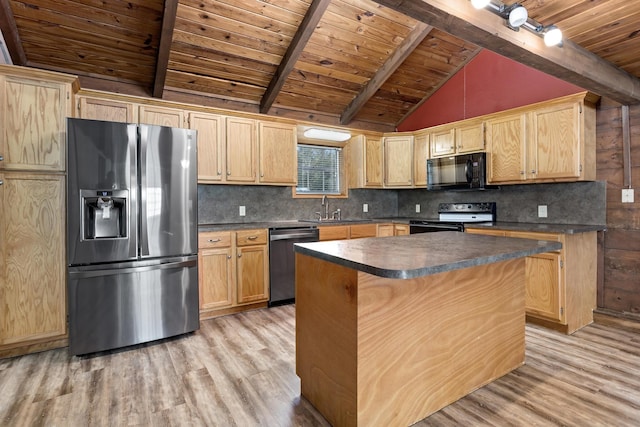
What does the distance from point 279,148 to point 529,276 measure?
307 centimetres

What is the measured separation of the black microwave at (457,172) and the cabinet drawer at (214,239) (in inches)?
109

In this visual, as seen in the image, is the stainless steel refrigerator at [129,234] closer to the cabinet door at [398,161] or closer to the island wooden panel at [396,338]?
the island wooden panel at [396,338]

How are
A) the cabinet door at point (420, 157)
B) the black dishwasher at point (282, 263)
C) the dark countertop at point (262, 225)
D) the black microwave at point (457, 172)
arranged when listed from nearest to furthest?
the dark countertop at point (262, 225)
the black dishwasher at point (282, 263)
the black microwave at point (457, 172)
the cabinet door at point (420, 157)

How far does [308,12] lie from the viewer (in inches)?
130

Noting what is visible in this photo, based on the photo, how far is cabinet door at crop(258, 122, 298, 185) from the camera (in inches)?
159

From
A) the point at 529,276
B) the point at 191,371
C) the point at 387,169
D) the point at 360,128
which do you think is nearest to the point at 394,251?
the point at 191,371

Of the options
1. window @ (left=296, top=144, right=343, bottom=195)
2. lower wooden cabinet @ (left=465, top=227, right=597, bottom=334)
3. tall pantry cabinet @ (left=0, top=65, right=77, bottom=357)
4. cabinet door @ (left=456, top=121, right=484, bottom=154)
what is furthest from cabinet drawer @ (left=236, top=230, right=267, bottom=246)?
cabinet door @ (left=456, top=121, right=484, bottom=154)

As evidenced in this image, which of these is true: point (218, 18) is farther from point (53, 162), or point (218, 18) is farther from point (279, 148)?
point (53, 162)

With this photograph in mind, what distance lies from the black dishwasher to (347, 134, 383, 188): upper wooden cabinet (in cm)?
144

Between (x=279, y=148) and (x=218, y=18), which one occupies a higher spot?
(x=218, y=18)

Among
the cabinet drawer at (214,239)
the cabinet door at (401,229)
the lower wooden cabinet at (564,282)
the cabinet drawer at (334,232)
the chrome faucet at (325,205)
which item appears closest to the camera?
the lower wooden cabinet at (564,282)

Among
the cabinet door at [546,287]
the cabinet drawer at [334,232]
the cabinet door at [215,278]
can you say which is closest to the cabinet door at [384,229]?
the cabinet drawer at [334,232]

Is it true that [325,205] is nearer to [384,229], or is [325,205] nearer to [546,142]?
[384,229]

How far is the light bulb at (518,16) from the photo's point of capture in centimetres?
193
